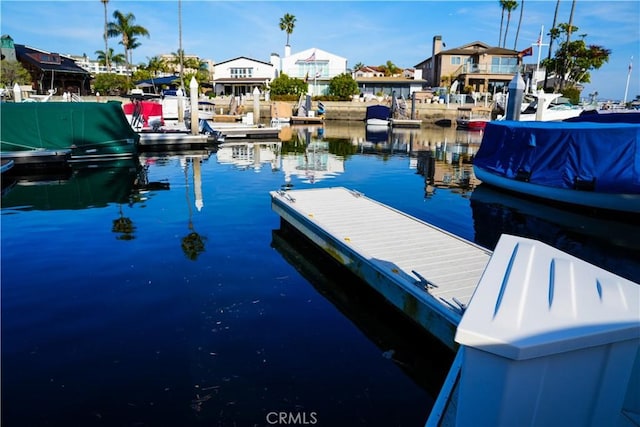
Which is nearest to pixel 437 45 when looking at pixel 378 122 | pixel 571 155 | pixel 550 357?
pixel 378 122

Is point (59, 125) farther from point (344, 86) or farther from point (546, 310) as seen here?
point (344, 86)

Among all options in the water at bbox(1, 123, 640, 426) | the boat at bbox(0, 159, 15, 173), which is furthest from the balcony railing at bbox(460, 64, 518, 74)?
the boat at bbox(0, 159, 15, 173)

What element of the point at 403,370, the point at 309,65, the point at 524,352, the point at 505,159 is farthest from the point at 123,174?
the point at 309,65

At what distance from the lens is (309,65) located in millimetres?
72250

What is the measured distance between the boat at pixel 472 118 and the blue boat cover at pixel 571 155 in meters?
33.7

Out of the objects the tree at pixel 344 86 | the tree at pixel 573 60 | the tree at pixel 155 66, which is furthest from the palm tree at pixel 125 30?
the tree at pixel 573 60

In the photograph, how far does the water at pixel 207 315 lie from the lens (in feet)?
14.9

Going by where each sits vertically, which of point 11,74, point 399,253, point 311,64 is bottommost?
point 399,253

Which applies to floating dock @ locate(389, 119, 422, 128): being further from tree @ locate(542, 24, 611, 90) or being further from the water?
the water

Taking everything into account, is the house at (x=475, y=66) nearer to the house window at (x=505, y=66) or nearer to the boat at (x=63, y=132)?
the house window at (x=505, y=66)

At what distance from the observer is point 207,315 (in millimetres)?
6367

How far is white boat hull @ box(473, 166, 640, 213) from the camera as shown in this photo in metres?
11.8

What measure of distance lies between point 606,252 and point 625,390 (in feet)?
29.0

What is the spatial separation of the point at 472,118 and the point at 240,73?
131 feet
